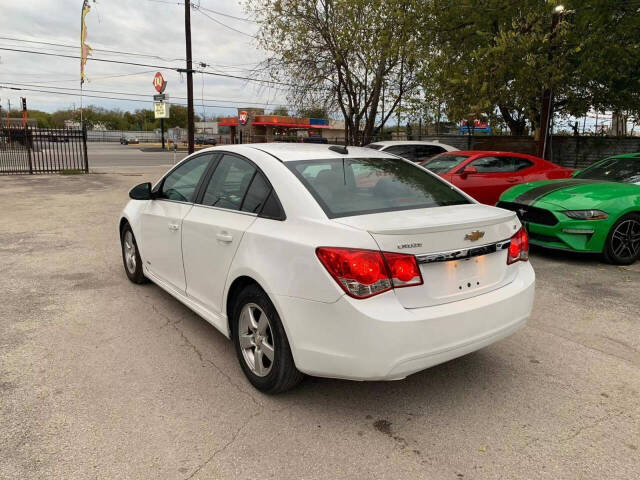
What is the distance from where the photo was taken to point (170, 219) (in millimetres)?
4152

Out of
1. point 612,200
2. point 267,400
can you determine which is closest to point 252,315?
point 267,400

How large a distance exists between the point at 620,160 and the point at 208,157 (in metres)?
6.96

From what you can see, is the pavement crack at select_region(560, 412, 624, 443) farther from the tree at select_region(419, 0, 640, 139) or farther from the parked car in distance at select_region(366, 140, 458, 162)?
the parked car in distance at select_region(366, 140, 458, 162)

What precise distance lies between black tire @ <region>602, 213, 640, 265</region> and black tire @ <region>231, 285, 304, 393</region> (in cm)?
510

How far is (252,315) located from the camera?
3115 millimetres

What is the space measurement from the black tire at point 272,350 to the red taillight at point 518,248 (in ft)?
4.96

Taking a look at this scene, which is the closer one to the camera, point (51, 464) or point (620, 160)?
point (51, 464)

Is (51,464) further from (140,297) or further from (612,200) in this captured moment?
(612,200)

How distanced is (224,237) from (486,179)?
6.92 metres

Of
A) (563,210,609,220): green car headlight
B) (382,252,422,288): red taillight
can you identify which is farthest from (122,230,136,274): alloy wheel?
(563,210,609,220): green car headlight

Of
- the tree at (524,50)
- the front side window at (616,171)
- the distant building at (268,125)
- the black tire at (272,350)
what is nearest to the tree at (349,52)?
the tree at (524,50)

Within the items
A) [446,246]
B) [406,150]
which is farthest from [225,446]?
[406,150]

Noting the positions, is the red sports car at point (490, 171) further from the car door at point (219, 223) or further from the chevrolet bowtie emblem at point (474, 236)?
the chevrolet bowtie emblem at point (474, 236)

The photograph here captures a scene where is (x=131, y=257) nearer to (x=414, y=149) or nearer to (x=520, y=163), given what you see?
(x=520, y=163)
